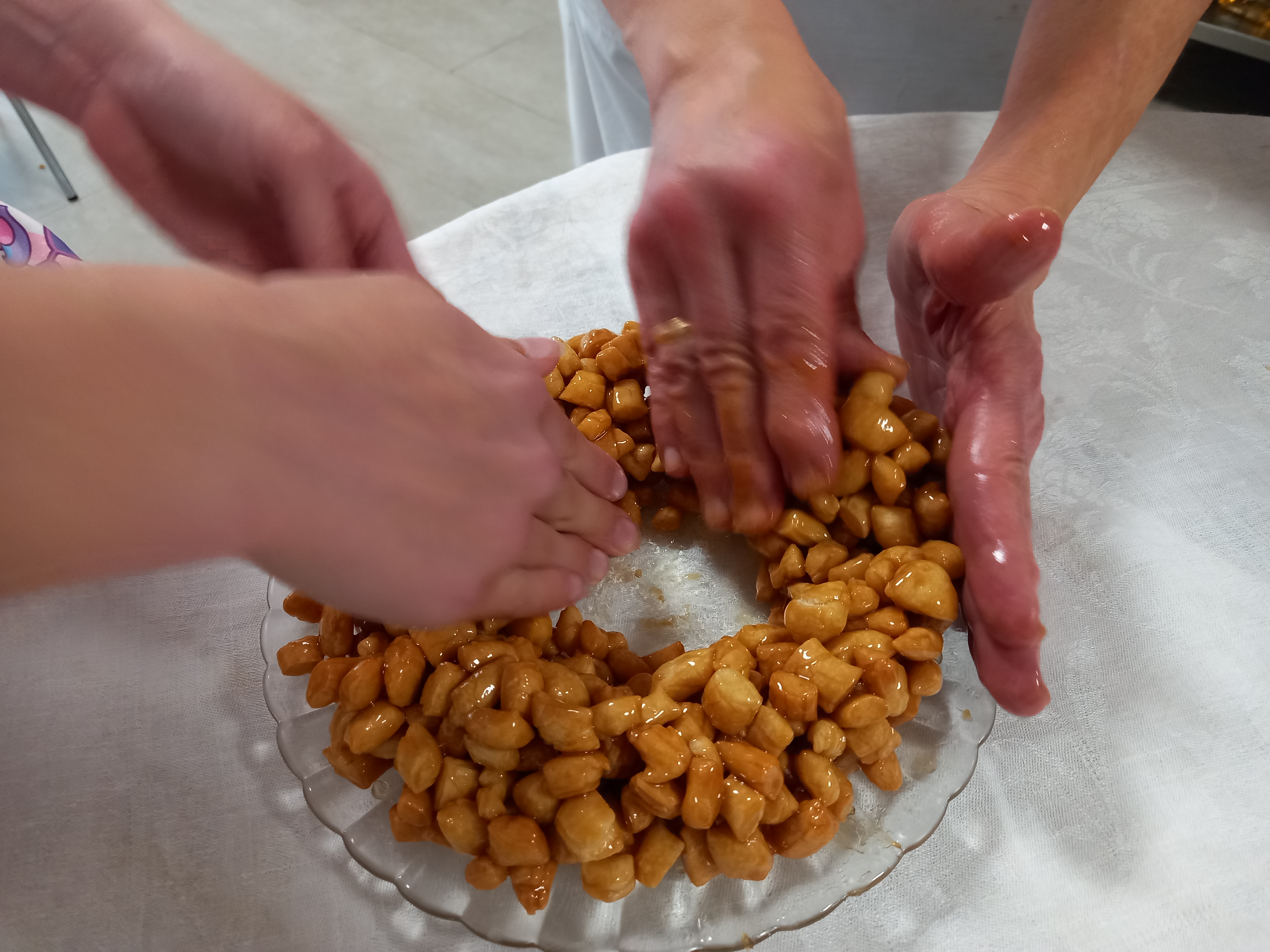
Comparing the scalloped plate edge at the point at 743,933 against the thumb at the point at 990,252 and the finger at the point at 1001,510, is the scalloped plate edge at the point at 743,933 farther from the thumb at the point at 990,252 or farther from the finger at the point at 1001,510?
the thumb at the point at 990,252

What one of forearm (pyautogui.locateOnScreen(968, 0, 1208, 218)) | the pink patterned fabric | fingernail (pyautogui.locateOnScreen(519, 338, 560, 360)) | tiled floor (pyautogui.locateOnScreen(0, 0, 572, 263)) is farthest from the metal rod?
forearm (pyautogui.locateOnScreen(968, 0, 1208, 218))

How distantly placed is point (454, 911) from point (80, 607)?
0.39 m

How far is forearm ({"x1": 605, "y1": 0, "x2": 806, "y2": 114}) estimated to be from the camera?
658 millimetres

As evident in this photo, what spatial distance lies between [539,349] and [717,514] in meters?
0.17

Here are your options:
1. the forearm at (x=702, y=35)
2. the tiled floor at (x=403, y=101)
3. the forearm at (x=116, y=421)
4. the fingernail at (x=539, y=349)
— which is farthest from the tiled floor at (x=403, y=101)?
the forearm at (x=116, y=421)

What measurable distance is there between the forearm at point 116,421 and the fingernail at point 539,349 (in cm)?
27

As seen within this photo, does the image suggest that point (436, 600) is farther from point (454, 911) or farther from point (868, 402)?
point (868, 402)

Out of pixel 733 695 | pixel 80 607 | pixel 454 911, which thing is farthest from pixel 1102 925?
pixel 80 607

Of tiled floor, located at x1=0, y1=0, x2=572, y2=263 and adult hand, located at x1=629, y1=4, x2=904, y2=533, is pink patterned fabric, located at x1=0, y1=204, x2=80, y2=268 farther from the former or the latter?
tiled floor, located at x1=0, y1=0, x2=572, y2=263

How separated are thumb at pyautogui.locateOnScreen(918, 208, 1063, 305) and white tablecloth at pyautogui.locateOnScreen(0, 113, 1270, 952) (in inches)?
9.0

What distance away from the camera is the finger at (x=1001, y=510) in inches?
19.2

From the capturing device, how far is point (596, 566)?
21.5 inches

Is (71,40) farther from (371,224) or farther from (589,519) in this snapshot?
(589,519)

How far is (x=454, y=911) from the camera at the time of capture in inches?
18.3
